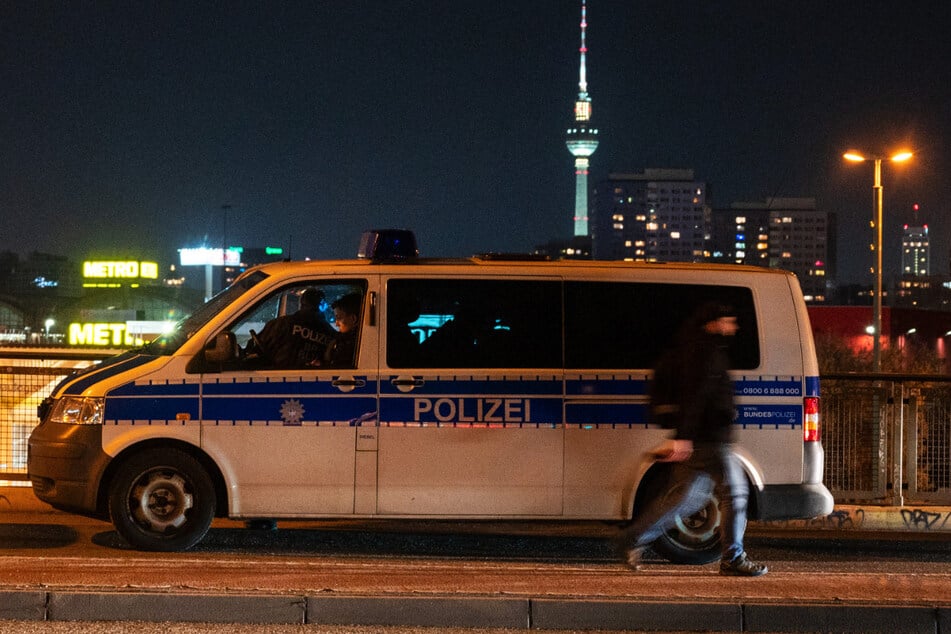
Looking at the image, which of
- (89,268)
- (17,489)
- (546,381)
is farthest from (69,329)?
(546,381)

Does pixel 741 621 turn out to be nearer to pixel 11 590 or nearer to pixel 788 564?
pixel 788 564

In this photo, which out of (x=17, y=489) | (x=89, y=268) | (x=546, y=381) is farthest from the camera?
(x=89, y=268)

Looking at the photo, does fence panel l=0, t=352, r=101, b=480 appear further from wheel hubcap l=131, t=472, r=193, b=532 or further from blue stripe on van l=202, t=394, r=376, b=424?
blue stripe on van l=202, t=394, r=376, b=424

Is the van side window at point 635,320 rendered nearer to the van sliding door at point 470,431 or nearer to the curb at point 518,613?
the van sliding door at point 470,431

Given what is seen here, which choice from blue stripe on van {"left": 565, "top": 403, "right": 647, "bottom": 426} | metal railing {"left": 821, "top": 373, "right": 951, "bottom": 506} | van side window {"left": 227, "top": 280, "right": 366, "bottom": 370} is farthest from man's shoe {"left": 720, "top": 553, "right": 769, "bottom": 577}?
metal railing {"left": 821, "top": 373, "right": 951, "bottom": 506}

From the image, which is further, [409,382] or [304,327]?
[304,327]

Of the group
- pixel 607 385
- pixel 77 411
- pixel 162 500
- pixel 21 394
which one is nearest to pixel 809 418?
pixel 607 385

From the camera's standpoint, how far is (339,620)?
22.0ft

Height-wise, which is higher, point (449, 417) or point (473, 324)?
point (473, 324)

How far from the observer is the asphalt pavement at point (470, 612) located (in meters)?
6.66

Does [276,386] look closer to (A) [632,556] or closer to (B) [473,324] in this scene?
(B) [473,324]

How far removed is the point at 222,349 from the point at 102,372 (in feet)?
3.24

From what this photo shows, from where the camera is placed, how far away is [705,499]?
7746mm

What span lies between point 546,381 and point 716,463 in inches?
57.6
